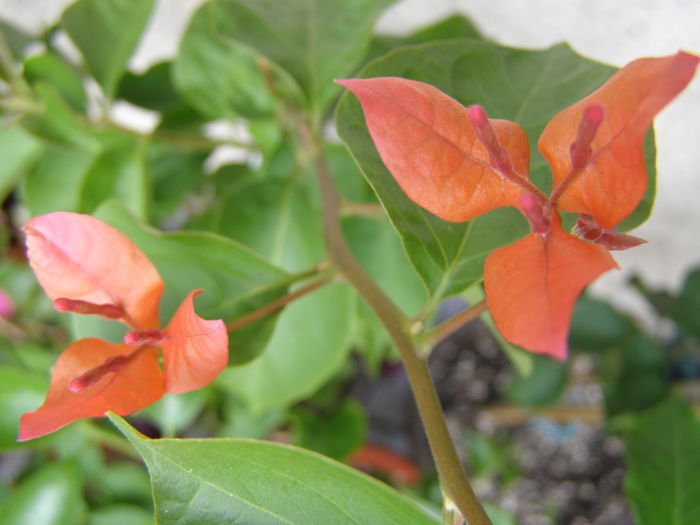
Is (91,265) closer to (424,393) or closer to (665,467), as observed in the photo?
(424,393)

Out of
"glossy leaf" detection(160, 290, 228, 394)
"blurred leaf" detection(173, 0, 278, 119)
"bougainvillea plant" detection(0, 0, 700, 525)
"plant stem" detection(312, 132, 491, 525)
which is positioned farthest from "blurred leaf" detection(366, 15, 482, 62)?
"glossy leaf" detection(160, 290, 228, 394)

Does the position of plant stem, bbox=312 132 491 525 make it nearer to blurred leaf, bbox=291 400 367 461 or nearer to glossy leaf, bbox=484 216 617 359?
glossy leaf, bbox=484 216 617 359

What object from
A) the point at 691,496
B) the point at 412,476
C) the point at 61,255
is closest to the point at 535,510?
the point at 412,476

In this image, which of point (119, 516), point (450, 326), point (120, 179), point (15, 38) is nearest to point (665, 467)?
point (450, 326)

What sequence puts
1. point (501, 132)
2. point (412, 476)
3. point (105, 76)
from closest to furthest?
point (501, 132) < point (105, 76) < point (412, 476)

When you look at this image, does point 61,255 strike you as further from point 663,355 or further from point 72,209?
point 663,355
